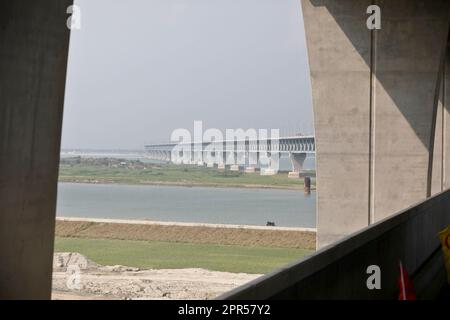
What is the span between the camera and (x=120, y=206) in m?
114

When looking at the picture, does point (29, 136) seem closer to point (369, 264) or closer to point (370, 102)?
point (369, 264)

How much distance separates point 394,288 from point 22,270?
468cm

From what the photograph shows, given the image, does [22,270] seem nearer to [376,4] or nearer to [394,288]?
[394,288]

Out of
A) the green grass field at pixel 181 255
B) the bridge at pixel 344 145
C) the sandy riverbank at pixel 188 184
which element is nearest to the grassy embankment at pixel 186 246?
the green grass field at pixel 181 255

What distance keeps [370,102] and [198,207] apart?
282 feet

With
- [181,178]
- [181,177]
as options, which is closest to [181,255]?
[181,178]

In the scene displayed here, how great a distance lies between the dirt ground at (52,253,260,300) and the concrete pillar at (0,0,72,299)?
31.5 m

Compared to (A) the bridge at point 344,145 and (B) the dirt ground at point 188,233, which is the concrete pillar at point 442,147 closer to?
(A) the bridge at point 344,145

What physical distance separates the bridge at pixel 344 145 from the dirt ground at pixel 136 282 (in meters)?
15.2

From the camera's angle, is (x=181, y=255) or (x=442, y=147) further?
(x=181, y=255)

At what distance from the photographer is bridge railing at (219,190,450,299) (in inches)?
193

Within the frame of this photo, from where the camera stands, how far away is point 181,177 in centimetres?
18150

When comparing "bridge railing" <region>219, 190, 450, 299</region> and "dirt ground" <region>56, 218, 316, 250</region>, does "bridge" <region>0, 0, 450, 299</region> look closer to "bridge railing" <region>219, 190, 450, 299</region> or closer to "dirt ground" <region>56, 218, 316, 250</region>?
"bridge railing" <region>219, 190, 450, 299</region>

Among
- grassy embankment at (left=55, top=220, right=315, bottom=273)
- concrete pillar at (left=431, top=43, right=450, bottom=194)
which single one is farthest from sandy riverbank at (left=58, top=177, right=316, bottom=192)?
concrete pillar at (left=431, top=43, right=450, bottom=194)
